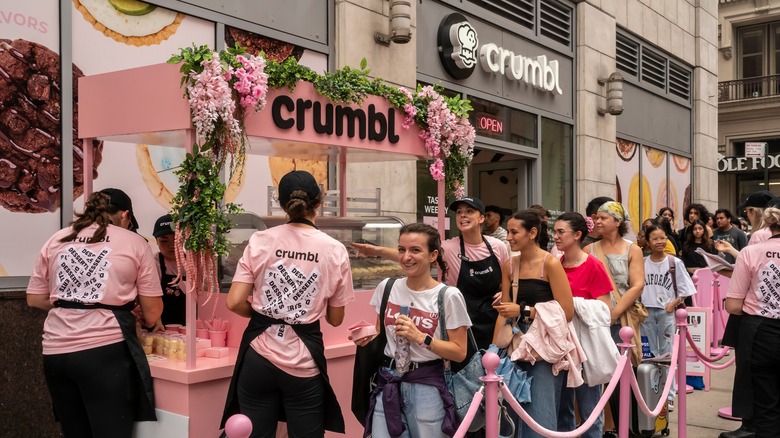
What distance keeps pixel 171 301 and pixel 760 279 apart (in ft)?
13.7

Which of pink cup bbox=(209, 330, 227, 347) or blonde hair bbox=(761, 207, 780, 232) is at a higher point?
blonde hair bbox=(761, 207, 780, 232)

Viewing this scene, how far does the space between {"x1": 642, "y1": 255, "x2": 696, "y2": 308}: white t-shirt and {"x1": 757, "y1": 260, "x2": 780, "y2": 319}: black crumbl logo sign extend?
1792 mm

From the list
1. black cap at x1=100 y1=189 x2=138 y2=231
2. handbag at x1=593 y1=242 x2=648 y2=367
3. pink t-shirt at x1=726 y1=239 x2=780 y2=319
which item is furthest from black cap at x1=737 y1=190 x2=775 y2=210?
black cap at x1=100 y1=189 x2=138 y2=231

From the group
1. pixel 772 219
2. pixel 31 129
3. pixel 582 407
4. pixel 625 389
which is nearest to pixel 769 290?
pixel 772 219

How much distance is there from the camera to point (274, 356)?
12.1ft

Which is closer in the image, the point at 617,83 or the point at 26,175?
the point at 26,175

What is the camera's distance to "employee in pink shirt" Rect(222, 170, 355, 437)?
3.71m

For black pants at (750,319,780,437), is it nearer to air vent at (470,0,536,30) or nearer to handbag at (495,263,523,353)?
handbag at (495,263,523,353)

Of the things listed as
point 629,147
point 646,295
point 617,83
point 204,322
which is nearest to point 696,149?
point 629,147

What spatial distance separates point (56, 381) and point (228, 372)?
0.92 m

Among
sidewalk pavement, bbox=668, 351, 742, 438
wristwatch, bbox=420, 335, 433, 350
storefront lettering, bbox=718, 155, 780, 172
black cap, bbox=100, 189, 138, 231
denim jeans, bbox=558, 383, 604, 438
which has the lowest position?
sidewalk pavement, bbox=668, 351, 742, 438

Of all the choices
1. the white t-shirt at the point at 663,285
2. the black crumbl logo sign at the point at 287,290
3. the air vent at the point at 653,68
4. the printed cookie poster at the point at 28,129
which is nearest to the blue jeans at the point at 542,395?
the black crumbl logo sign at the point at 287,290

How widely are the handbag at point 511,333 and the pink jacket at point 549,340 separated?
0.07 m

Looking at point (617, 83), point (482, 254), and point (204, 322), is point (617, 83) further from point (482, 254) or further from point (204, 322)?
point (204, 322)
